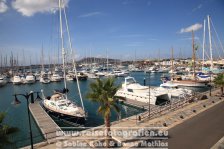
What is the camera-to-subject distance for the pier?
26.0 m

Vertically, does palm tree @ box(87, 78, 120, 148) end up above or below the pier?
above

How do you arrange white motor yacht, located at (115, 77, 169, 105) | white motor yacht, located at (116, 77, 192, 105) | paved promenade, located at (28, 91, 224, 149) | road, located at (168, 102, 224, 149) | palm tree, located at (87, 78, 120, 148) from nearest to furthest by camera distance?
1. palm tree, located at (87, 78, 120, 148)
2. road, located at (168, 102, 224, 149)
3. paved promenade, located at (28, 91, 224, 149)
4. white motor yacht, located at (115, 77, 169, 105)
5. white motor yacht, located at (116, 77, 192, 105)

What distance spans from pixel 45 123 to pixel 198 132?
76.2 feet

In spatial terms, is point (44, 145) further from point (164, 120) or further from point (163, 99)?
point (163, 99)

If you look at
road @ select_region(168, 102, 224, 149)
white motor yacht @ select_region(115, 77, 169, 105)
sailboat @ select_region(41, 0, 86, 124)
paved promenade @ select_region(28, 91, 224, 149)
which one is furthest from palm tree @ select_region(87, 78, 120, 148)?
white motor yacht @ select_region(115, 77, 169, 105)

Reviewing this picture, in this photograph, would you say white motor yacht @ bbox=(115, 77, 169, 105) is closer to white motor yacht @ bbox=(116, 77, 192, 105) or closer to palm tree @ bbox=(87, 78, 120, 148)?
white motor yacht @ bbox=(116, 77, 192, 105)

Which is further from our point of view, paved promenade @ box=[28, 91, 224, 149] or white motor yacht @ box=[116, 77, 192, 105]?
white motor yacht @ box=[116, 77, 192, 105]

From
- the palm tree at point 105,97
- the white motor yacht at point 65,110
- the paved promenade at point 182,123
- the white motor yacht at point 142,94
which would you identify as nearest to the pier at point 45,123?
the white motor yacht at point 65,110

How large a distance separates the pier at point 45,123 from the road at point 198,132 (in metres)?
14.0

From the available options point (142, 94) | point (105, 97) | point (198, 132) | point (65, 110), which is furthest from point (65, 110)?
point (198, 132)

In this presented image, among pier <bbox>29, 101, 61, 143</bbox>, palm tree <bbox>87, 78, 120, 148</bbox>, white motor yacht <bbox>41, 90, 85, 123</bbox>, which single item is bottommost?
pier <bbox>29, 101, 61, 143</bbox>

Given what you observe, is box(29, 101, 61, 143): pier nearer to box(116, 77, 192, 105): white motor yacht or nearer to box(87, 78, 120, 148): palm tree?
box(87, 78, 120, 148): palm tree

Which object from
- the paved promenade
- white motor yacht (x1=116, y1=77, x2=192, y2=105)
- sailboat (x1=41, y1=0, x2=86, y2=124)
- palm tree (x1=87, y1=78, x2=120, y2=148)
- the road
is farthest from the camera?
white motor yacht (x1=116, y1=77, x2=192, y2=105)

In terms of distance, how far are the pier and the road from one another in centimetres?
1398
